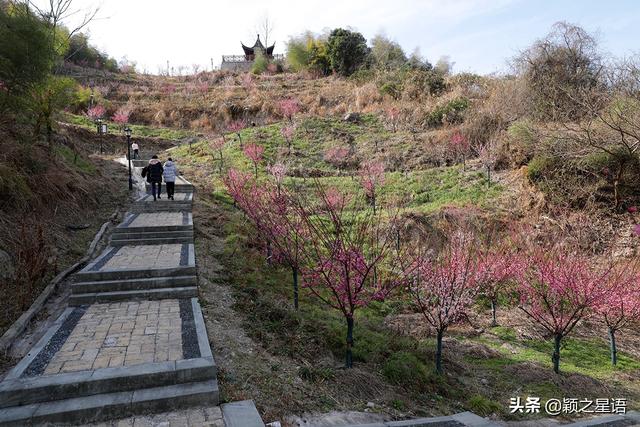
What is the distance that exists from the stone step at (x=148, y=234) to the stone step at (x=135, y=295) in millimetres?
3301

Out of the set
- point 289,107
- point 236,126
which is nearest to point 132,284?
point 236,126

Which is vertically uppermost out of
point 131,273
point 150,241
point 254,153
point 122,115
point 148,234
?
point 122,115

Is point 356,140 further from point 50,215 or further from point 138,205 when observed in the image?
point 50,215

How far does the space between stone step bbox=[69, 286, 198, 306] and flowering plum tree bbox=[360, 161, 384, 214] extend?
10098 millimetres

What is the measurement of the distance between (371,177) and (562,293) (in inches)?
398

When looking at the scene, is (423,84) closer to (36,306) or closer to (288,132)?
(288,132)

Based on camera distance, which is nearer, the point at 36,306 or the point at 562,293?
the point at 36,306

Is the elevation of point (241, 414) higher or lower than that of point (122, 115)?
lower

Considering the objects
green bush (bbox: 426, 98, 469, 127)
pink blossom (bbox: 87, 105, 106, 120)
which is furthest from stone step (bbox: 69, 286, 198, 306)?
pink blossom (bbox: 87, 105, 106, 120)

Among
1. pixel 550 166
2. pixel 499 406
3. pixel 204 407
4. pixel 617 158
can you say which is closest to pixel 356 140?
pixel 550 166

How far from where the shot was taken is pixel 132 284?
723 centimetres

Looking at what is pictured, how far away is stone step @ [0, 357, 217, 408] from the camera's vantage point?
4.25 metres

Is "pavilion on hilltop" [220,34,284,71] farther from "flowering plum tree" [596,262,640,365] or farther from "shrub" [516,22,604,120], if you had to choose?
"flowering plum tree" [596,262,640,365]

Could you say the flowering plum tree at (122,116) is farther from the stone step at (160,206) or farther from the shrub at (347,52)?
the shrub at (347,52)
